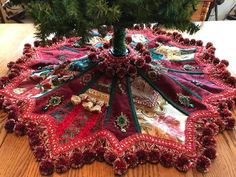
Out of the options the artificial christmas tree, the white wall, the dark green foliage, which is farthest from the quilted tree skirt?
the white wall

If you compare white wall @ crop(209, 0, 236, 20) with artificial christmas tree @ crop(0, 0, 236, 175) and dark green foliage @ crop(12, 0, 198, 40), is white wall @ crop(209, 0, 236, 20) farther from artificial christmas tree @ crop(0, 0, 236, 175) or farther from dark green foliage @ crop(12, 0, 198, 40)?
dark green foliage @ crop(12, 0, 198, 40)

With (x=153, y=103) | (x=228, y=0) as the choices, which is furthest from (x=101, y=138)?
(x=228, y=0)

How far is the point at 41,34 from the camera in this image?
2.21 ft

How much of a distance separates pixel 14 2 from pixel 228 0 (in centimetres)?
217

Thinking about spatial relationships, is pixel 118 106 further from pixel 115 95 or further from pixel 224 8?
pixel 224 8

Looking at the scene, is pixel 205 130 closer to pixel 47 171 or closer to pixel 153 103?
pixel 153 103

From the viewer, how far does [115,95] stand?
2.71 feet

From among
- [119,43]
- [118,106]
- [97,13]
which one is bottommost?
[118,106]

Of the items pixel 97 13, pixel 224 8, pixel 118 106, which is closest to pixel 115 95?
pixel 118 106

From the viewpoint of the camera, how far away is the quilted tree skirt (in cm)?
69

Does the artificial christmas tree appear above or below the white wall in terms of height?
above

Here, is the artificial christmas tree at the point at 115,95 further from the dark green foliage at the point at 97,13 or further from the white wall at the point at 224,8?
the white wall at the point at 224,8

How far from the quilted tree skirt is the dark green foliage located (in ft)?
0.57

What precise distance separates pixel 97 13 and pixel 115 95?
0.29 metres
